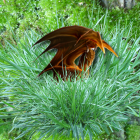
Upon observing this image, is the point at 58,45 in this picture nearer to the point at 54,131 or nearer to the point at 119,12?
the point at 54,131

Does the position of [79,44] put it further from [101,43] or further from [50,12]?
[50,12]

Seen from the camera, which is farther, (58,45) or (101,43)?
(58,45)

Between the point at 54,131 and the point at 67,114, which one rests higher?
the point at 67,114

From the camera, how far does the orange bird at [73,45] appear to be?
0.74 m

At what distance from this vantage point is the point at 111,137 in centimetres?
96

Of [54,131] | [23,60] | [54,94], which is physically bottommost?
[54,131]

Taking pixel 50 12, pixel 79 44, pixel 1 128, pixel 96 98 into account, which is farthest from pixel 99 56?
pixel 1 128

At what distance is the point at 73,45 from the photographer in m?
0.84

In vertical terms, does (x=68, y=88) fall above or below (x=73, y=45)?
below

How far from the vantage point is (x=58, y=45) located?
0.84 meters

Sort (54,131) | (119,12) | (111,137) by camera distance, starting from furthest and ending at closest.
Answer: (119,12) < (111,137) < (54,131)

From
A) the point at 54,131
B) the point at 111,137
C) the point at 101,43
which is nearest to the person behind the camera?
the point at 101,43

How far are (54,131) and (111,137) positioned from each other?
361mm

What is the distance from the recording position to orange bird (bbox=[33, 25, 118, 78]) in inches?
29.3
